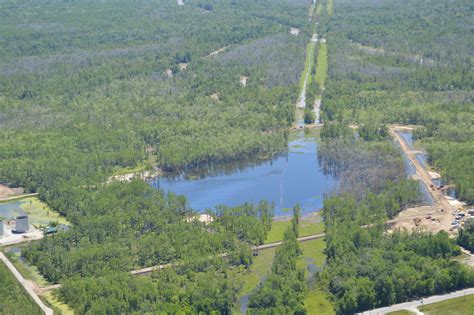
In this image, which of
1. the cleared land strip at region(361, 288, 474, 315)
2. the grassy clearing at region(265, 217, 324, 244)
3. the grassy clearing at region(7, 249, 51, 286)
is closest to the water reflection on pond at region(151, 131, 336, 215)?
the grassy clearing at region(265, 217, 324, 244)

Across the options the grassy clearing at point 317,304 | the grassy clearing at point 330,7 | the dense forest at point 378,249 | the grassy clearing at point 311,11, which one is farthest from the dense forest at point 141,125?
the dense forest at point 378,249

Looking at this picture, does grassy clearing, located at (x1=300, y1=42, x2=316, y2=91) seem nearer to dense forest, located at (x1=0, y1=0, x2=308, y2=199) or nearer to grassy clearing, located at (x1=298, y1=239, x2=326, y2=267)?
dense forest, located at (x1=0, y1=0, x2=308, y2=199)

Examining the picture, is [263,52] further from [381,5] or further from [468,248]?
[468,248]

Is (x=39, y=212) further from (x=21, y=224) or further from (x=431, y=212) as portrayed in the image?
(x=431, y=212)

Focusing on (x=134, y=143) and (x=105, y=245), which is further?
(x=134, y=143)

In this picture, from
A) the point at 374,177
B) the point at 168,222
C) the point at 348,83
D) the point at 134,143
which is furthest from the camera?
the point at 348,83

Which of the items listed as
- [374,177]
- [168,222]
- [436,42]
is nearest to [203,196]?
[168,222]
